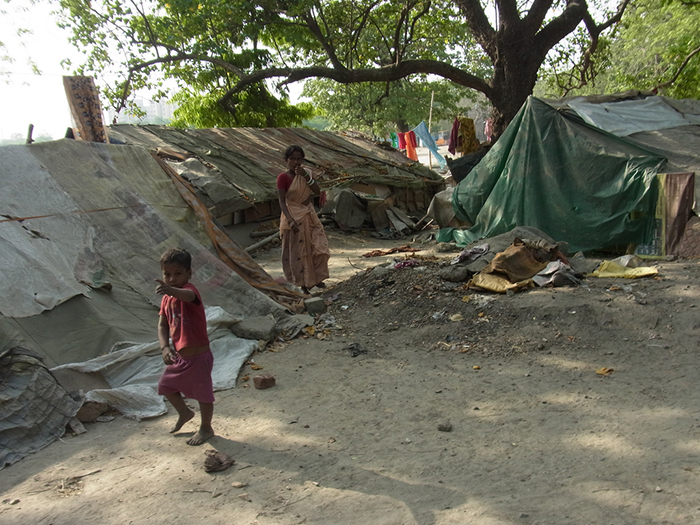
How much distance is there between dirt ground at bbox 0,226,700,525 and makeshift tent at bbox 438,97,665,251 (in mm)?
2006

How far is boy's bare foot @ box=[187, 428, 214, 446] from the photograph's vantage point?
3.03 m

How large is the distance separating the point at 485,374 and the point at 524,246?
2.30 metres

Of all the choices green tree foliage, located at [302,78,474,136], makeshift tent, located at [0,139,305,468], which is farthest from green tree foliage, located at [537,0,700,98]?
green tree foliage, located at [302,78,474,136]

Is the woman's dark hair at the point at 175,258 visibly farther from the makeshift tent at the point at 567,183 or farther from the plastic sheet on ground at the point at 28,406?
the makeshift tent at the point at 567,183

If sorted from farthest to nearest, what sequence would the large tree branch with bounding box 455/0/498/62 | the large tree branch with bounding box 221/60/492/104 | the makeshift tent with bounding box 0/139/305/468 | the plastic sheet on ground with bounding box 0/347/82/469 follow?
the large tree branch with bounding box 221/60/492/104, the large tree branch with bounding box 455/0/498/62, the makeshift tent with bounding box 0/139/305/468, the plastic sheet on ground with bounding box 0/347/82/469

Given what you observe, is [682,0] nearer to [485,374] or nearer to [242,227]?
[242,227]

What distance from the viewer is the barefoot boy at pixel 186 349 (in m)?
2.90

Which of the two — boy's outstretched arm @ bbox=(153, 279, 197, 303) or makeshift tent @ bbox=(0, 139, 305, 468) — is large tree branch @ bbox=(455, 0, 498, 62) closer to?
makeshift tent @ bbox=(0, 139, 305, 468)

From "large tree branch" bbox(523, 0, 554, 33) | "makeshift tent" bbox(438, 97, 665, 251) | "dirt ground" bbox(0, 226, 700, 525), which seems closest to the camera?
"dirt ground" bbox(0, 226, 700, 525)

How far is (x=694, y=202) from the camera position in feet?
20.7

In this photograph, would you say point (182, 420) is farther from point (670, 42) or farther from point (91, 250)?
point (670, 42)

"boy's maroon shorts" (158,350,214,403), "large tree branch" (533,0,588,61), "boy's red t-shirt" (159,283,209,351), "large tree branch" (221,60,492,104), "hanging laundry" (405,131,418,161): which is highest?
"large tree branch" (533,0,588,61)

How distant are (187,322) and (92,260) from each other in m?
2.15

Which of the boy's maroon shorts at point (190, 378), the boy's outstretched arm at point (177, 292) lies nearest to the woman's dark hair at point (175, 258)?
the boy's outstretched arm at point (177, 292)
